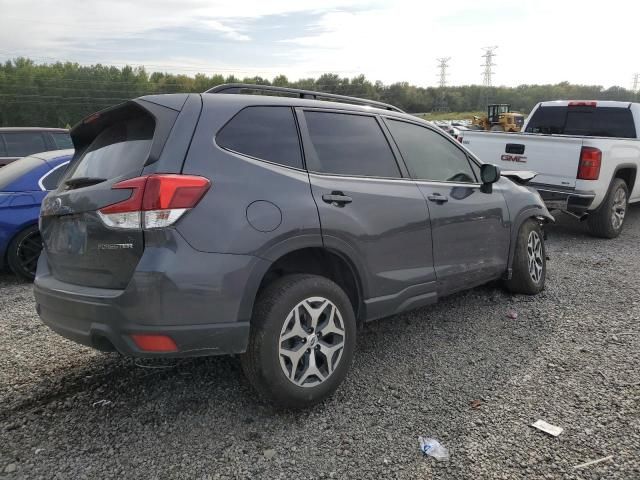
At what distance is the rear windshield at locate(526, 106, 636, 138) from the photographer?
824cm

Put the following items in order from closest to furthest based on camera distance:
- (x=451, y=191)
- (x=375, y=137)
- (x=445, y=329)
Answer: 1. (x=375, y=137)
2. (x=451, y=191)
3. (x=445, y=329)

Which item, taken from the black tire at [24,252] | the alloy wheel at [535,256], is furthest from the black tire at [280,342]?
the black tire at [24,252]

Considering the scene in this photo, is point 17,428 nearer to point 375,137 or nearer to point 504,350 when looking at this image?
point 375,137

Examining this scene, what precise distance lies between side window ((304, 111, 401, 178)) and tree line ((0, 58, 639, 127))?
72.3m

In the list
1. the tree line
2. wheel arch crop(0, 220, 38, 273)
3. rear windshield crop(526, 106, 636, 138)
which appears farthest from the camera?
the tree line

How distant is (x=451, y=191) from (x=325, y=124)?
4.02 feet

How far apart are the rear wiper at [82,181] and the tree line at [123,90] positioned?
73.1m

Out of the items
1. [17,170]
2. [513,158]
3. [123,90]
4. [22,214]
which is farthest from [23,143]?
[123,90]

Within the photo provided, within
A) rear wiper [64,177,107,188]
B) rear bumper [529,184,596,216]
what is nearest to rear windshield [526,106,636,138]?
rear bumper [529,184,596,216]

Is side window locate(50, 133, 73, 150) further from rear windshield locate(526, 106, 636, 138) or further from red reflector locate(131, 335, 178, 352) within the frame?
rear windshield locate(526, 106, 636, 138)

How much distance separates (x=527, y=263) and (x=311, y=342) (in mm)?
2763

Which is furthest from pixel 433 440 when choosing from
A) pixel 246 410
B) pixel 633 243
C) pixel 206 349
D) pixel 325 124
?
pixel 633 243

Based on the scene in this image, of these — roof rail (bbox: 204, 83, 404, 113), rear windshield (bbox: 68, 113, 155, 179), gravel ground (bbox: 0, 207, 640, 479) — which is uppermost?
roof rail (bbox: 204, 83, 404, 113)

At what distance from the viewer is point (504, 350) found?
3830mm
